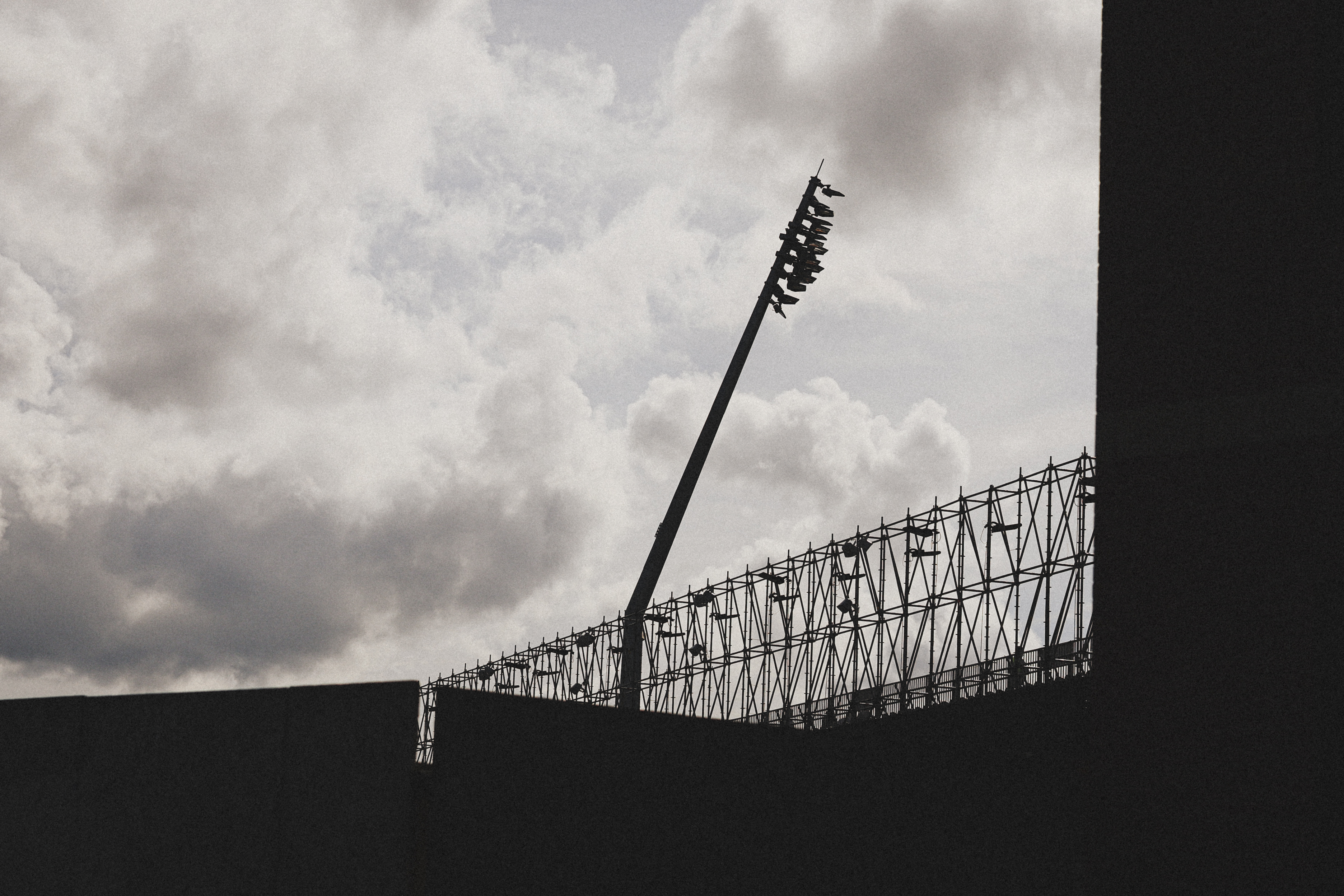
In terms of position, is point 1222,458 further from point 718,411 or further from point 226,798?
point 718,411

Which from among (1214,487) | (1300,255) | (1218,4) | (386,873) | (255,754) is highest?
(1218,4)

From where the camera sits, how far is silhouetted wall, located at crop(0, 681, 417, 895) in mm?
13391

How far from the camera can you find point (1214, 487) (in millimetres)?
11547

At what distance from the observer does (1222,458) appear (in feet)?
37.9

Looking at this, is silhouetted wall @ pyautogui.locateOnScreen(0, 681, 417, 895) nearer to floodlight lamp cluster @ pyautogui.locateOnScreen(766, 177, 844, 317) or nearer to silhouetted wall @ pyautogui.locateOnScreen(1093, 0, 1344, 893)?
silhouetted wall @ pyautogui.locateOnScreen(1093, 0, 1344, 893)

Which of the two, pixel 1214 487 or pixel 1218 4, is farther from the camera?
pixel 1218 4

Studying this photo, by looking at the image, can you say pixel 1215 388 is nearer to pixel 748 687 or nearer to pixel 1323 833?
pixel 1323 833

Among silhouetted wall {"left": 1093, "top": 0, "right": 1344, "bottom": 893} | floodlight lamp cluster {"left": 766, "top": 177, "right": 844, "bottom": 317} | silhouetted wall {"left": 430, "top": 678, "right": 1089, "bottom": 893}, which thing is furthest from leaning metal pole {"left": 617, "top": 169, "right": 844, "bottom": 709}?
silhouetted wall {"left": 1093, "top": 0, "right": 1344, "bottom": 893}

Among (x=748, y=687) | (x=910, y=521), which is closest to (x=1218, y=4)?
(x=910, y=521)

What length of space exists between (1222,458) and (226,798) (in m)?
10.2

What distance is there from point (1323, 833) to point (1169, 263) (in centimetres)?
511

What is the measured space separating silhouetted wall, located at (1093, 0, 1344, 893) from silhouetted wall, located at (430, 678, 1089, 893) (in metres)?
1.15

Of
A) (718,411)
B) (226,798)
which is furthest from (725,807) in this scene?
(718,411)

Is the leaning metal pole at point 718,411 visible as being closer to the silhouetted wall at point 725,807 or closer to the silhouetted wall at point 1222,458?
the silhouetted wall at point 725,807
